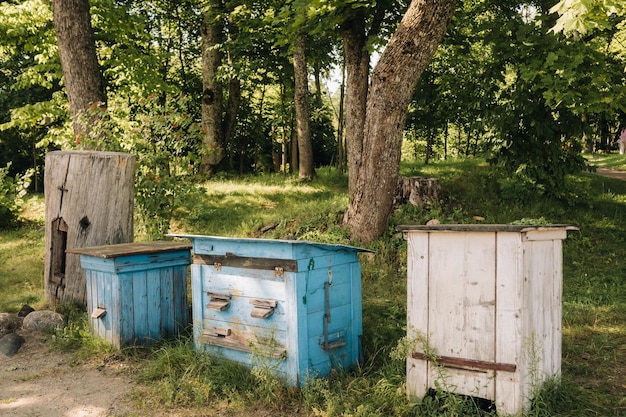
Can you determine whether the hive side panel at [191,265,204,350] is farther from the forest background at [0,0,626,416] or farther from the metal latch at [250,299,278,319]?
the metal latch at [250,299,278,319]

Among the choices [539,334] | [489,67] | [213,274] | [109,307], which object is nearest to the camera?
[539,334]

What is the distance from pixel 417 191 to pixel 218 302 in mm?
7118

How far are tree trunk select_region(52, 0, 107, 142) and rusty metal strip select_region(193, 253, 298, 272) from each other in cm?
519

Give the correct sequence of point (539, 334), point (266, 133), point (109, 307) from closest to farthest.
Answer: point (539, 334) → point (109, 307) → point (266, 133)

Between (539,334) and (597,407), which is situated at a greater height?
(539,334)

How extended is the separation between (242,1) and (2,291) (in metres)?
9.33

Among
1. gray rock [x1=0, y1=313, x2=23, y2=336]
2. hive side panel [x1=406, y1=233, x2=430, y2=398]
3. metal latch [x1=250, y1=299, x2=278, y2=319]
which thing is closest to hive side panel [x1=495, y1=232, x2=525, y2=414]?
hive side panel [x1=406, y1=233, x2=430, y2=398]

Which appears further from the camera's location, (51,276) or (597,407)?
(51,276)

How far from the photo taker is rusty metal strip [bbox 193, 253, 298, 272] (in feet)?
16.3

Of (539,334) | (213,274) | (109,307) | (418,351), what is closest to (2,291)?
(109,307)

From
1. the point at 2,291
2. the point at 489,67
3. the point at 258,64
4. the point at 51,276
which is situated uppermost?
the point at 258,64

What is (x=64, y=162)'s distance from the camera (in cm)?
758

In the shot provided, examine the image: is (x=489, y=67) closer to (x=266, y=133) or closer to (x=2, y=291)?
(x=2, y=291)

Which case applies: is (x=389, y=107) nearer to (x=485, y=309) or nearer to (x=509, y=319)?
(x=485, y=309)
